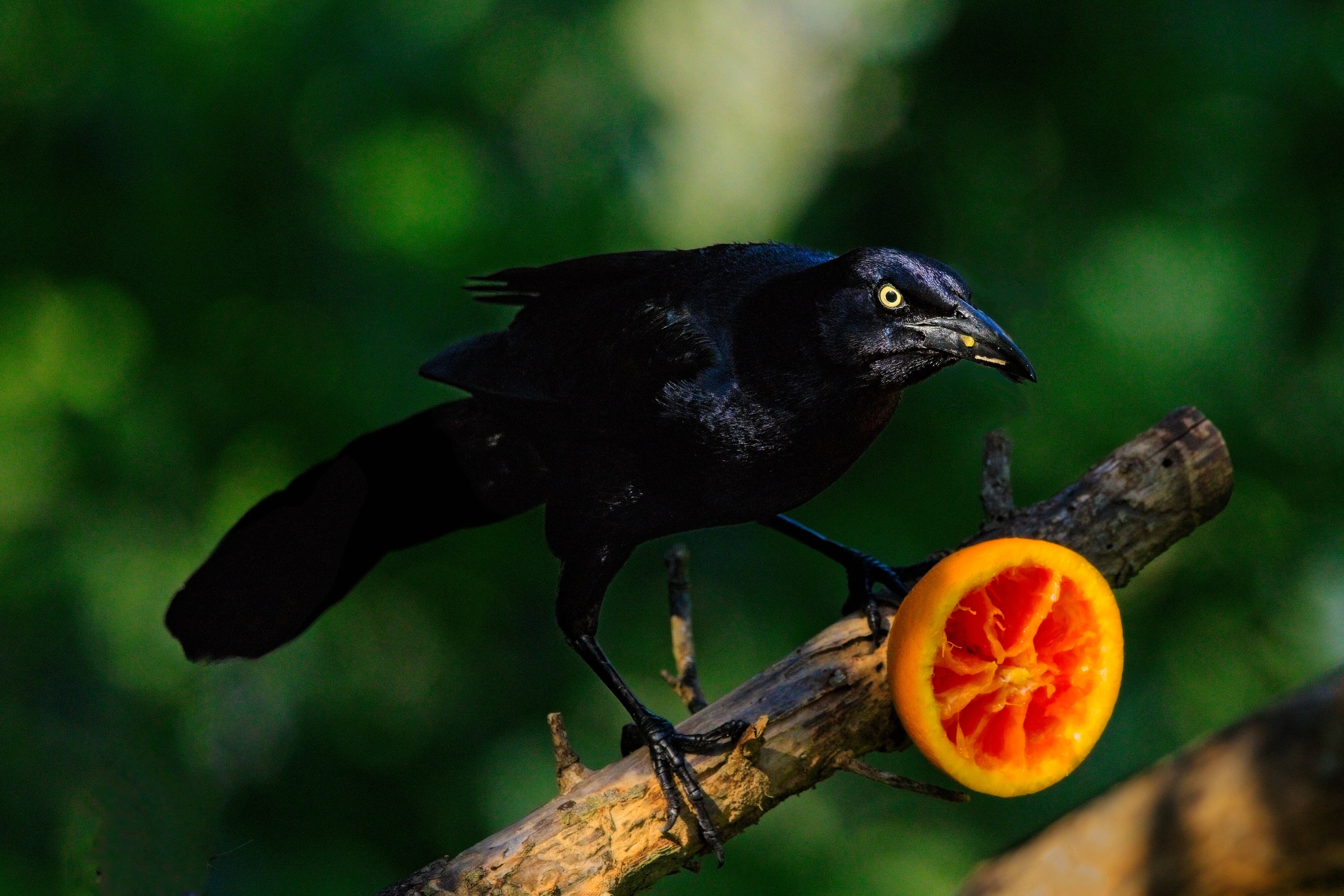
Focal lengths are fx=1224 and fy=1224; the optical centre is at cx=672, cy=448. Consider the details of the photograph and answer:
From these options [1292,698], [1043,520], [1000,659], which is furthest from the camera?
[1043,520]

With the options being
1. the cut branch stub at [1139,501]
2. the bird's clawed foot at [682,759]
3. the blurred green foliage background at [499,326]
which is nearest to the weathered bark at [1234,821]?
the bird's clawed foot at [682,759]

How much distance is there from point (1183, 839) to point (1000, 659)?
1218 mm

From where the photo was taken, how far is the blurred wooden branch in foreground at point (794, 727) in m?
2.34

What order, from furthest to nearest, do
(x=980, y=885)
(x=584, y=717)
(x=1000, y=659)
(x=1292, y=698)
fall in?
(x=584, y=717) < (x=1000, y=659) < (x=980, y=885) < (x=1292, y=698)

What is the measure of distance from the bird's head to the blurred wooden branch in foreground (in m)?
0.62

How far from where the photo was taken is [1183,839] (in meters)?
1.18

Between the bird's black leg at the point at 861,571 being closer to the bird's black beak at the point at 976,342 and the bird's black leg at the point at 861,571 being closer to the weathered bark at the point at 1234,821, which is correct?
the bird's black beak at the point at 976,342

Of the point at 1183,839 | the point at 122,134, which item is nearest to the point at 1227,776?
the point at 1183,839

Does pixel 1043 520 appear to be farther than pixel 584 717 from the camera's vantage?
No

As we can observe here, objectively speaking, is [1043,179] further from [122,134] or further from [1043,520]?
[122,134]

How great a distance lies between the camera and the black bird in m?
2.38

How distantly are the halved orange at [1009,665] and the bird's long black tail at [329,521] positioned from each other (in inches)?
41.8

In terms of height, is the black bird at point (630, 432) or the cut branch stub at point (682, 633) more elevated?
the black bird at point (630, 432)

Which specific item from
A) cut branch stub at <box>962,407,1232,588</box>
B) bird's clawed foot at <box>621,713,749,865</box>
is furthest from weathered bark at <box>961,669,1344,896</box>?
cut branch stub at <box>962,407,1232,588</box>
